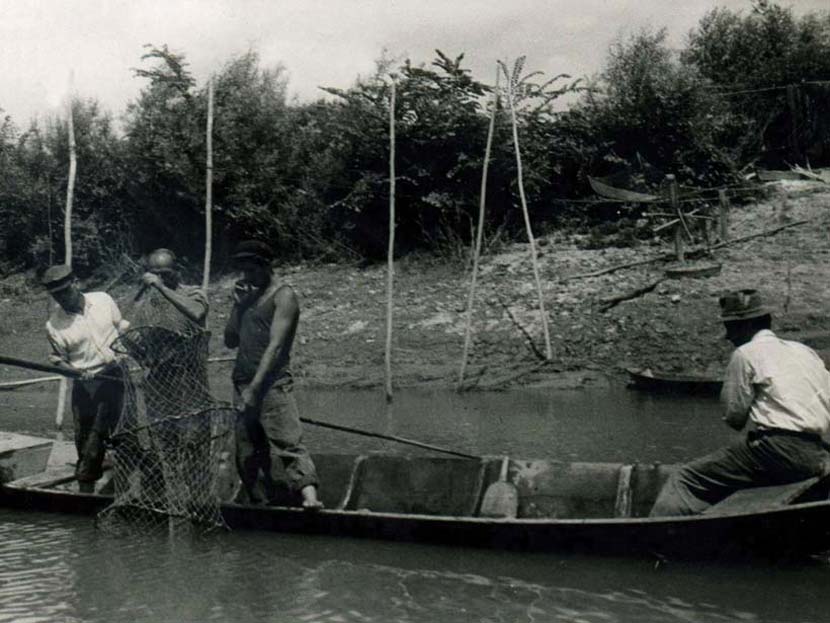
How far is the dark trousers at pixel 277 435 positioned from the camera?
22.2 ft

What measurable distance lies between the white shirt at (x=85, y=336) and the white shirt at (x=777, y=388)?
466 cm

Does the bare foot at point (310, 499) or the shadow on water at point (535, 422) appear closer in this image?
the bare foot at point (310, 499)

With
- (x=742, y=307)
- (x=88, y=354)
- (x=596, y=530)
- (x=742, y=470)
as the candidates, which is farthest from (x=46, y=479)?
(x=742, y=307)

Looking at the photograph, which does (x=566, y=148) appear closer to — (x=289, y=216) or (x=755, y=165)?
(x=755, y=165)

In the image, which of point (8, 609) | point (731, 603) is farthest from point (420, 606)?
point (8, 609)

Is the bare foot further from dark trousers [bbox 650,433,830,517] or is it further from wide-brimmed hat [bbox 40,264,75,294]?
wide-brimmed hat [bbox 40,264,75,294]

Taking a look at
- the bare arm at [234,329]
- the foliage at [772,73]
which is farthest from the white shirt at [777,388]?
the foliage at [772,73]

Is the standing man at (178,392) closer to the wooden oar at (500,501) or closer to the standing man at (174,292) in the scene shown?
the standing man at (174,292)

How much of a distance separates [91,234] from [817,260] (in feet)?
56.1

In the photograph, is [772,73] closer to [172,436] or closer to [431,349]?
[431,349]

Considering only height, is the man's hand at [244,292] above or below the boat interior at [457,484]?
above

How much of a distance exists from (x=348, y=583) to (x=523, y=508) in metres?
1.64

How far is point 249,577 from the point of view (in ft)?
21.0

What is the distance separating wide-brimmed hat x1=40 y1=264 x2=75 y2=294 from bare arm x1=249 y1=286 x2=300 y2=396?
75.0 inches
